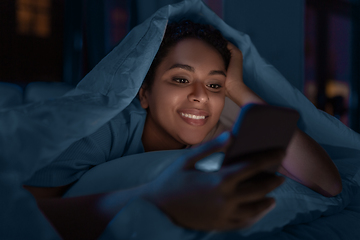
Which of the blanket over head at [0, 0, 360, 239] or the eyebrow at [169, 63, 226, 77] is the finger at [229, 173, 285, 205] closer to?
the blanket over head at [0, 0, 360, 239]

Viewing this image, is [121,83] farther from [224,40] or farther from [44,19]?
[44,19]

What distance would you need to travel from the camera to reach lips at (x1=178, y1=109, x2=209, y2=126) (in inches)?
29.5

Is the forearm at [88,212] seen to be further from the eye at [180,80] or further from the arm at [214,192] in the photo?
the eye at [180,80]

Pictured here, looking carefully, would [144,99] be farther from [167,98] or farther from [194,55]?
[194,55]

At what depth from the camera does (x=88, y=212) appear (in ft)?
1.37

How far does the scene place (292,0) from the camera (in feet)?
5.61

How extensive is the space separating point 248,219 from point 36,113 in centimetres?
47

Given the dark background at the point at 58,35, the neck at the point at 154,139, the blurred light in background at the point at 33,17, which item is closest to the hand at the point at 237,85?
the neck at the point at 154,139

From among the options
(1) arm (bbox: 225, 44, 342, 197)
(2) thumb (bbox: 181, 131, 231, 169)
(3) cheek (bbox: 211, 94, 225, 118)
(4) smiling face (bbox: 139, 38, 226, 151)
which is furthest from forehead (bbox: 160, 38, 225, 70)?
(2) thumb (bbox: 181, 131, 231, 169)

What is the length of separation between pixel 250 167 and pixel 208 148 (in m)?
0.06

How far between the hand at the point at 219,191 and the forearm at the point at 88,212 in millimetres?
80

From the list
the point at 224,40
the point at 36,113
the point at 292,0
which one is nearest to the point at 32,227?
the point at 36,113

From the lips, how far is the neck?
13 cm

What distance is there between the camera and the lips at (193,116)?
2.46ft
